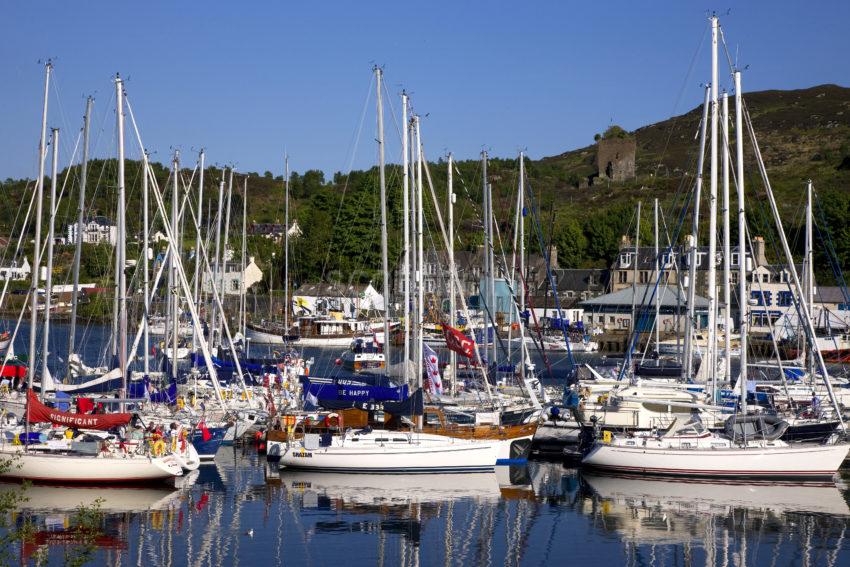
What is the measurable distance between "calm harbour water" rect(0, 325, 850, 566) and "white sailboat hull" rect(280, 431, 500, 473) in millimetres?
369

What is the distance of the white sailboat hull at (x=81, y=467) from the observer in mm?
36781

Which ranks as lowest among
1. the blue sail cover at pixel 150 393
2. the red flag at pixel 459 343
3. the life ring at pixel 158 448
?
the life ring at pixel 158 448

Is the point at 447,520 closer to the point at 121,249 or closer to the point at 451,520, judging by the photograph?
the point at 451,520

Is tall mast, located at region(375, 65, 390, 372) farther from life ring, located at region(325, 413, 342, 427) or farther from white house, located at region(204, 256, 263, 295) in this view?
white house, located at region(204, 256, 263, 295)

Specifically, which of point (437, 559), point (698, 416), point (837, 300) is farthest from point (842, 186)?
point (437, 559)

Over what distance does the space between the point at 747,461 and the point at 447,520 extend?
12.0 metres

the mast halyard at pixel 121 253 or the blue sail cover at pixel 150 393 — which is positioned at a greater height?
the mast halyard at pixel 121 253

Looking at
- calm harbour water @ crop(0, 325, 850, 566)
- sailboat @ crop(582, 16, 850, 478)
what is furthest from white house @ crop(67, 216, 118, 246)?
sailboat @ crop(582, 16, 850, 478)

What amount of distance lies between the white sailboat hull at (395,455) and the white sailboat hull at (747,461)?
6.03 m

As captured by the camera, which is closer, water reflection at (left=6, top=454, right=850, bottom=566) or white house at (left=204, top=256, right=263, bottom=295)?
water reflection at (left=6, top=454, right=850, bottom=566)

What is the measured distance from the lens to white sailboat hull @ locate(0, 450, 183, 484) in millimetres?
36781

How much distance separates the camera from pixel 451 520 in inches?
1355

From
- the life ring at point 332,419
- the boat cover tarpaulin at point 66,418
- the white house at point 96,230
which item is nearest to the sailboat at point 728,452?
the life ring at point 332,419

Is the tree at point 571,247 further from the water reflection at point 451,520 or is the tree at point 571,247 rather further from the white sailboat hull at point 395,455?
the white sailboat hull at point 395,455
